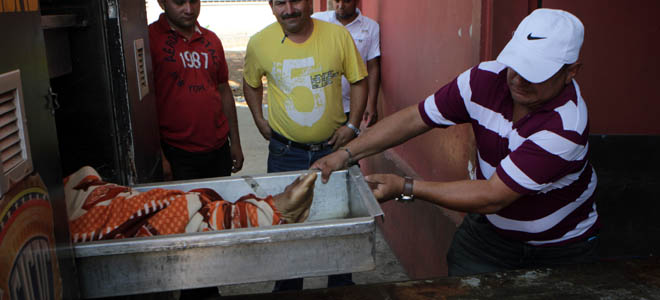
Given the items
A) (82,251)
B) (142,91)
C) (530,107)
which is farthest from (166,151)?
(530,107)

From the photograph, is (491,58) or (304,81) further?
(304,81)

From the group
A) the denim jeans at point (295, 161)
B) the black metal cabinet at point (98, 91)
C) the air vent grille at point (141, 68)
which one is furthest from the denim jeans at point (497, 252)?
the air vent grille at point (141, 68)

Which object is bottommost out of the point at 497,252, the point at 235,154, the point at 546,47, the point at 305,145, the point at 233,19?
the point at 497,252

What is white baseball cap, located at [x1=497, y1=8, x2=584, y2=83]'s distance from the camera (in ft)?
5.93

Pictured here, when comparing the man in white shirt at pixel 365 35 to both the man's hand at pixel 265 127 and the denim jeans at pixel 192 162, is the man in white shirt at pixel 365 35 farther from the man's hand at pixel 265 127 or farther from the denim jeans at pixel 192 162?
the denim jeans at pixel 192 162

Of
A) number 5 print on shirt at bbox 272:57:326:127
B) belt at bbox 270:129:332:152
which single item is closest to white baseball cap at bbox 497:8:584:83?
number 5 print on shirt at bbox 272:57:326:127

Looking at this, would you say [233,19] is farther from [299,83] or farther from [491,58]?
[491,58]

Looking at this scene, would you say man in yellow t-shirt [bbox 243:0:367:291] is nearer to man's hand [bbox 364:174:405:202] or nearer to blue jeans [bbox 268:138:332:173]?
blue jeans [bbox 268:138:332:173]

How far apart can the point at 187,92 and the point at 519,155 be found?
1869 mm

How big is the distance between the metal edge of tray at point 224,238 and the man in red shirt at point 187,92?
1656 millimetres

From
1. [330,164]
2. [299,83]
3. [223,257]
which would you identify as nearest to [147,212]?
[223,257]

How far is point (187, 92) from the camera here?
307 cm

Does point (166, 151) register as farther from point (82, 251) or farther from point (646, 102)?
point (646, 102)

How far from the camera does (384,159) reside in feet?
14.5
